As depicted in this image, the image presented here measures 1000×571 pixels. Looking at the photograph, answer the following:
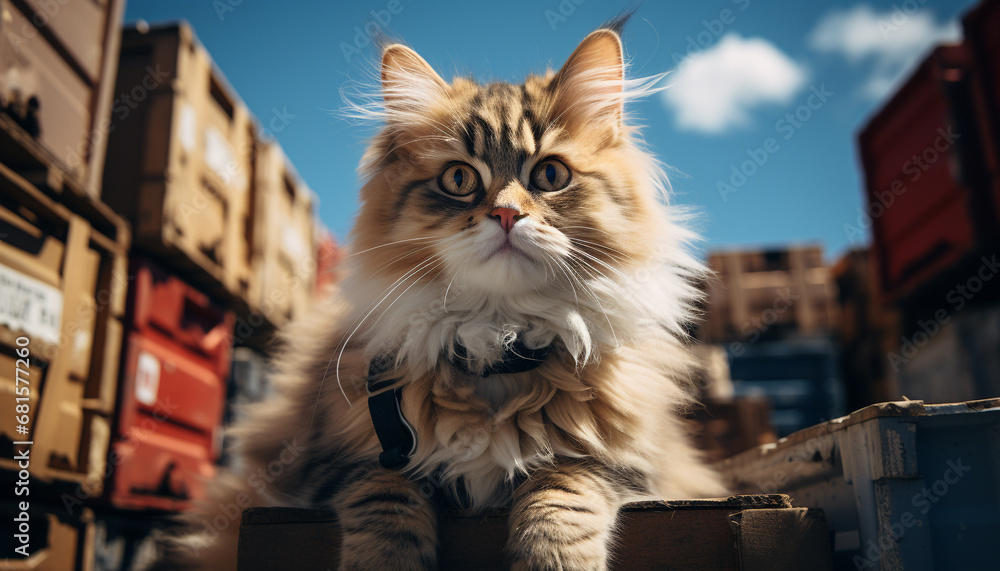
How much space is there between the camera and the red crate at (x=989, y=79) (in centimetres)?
383

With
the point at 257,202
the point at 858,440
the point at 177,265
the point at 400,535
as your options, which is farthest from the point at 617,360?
the point at 257,202

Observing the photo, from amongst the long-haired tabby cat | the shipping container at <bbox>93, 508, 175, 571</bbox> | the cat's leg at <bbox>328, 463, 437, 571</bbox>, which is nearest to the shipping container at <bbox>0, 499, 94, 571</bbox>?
the shipping container at <bbox>93, 508, 175, 571</bbox>

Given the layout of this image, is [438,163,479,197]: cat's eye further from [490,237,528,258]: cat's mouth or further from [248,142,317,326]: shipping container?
[248,142,317,326]: shipping container

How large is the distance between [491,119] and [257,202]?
3693mm

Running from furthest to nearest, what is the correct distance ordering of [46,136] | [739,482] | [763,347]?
[763,347]
[46,136]
[739,482]

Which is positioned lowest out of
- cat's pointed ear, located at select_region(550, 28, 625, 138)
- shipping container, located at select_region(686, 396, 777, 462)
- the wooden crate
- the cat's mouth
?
the wooden crate

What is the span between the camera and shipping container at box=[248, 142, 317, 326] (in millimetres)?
4855

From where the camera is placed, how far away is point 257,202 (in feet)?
16.0

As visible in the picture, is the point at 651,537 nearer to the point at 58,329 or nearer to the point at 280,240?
the point at 58,329

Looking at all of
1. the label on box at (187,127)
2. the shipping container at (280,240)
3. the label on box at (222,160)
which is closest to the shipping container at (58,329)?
the label on box at (187,127)

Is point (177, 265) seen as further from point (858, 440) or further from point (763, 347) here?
point (763, 347)

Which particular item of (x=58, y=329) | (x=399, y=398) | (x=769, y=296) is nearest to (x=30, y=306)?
(x=58, y=329)

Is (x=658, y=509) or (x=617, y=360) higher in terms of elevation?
(x=617, y=360)

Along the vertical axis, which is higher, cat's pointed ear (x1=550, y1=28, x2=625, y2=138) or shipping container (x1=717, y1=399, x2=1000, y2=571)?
cat's pointed ear (x1=550, y1=28, x2=625, y2=138)
